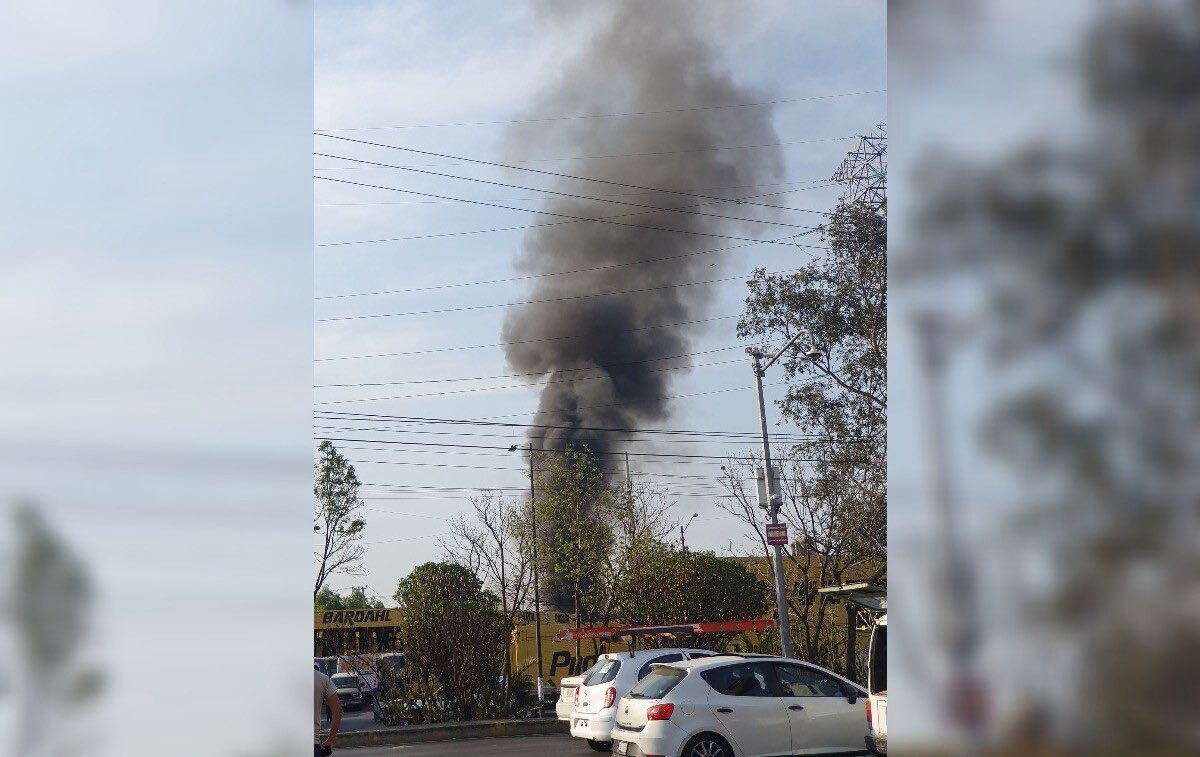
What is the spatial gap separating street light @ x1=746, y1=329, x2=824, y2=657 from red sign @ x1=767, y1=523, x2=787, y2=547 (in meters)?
0.26

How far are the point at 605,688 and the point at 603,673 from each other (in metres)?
0.21

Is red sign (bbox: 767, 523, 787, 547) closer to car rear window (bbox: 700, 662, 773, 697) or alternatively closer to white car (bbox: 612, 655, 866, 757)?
white car (bbox: 612, 655, 866, 757)

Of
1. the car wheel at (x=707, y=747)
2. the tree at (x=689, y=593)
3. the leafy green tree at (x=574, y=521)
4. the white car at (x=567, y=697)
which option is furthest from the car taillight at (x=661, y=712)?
the leafy green tree at (x=574, y=521)

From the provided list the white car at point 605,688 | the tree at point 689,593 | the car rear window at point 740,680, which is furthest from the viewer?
the tree at point 689,593

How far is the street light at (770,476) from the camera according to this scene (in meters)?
14.3

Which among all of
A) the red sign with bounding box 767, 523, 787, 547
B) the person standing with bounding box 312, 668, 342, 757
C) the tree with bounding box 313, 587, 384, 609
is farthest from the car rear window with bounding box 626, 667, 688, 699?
the tree with bounding box 313, 587, 384, 609

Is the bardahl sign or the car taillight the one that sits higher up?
the car taillight

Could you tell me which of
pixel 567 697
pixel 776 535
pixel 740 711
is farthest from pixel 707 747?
pixel 776 535

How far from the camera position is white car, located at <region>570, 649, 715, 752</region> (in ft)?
33.3

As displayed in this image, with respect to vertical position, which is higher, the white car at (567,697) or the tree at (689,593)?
the tree at (689,593)
